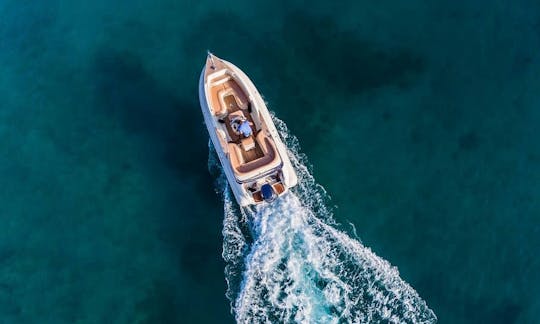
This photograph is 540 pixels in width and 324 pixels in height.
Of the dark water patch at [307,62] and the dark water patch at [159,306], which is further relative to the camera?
the dark water patch at [307,62]

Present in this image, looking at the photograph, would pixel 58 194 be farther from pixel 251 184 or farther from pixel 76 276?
pixel 251 184

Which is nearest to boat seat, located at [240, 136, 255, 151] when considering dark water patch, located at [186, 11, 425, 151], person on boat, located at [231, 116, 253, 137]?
person on boat, located at [231, 116, 253, 137]


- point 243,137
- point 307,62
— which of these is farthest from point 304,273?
point 307,62

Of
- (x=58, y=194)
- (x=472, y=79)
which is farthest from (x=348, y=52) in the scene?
(x=58, y=194)

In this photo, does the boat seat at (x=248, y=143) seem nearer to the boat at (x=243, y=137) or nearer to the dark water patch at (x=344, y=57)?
the boat at (x=243, y=137)

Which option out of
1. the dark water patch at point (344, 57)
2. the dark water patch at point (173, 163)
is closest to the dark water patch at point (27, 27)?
the dark water patch at point (173, 163)

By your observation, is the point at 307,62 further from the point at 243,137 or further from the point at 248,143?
the point at 248,143
